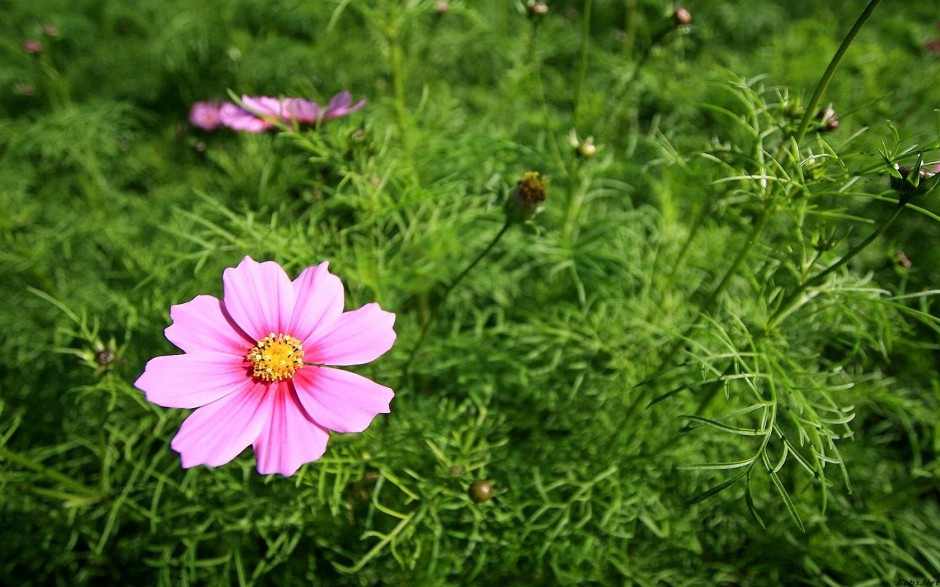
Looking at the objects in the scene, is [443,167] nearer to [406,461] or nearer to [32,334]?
[406,461]

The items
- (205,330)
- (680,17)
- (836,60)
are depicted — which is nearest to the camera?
(836,60)

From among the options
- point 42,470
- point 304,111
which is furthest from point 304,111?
point 42,470

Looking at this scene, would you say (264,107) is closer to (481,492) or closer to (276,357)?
(276,357)

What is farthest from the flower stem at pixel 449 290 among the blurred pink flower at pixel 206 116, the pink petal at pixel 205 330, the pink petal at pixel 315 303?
the blurred pink flower at pixel 206 116

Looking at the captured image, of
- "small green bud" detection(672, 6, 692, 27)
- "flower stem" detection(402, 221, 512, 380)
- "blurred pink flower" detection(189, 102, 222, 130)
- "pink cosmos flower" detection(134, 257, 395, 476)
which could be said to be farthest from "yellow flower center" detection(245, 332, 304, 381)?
"blurred pink flower" detection(189, 102, 222, 130)

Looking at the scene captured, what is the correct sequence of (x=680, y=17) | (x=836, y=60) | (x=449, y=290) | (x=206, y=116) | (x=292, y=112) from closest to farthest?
(x=836, y=60), (x=449, y=290), (x=292, y=112), (x=680, y=17), (x=206, y=116)
